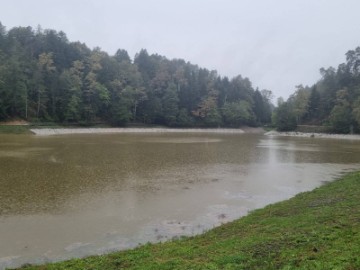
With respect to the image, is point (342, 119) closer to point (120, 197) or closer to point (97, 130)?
point (97, 130)

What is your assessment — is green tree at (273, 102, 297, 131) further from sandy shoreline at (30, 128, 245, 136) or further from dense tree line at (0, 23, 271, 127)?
sandy shoreline at (30, 128, 245, 136)

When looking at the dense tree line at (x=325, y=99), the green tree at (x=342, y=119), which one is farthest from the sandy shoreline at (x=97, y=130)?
the green tree at (x=342, y=119)

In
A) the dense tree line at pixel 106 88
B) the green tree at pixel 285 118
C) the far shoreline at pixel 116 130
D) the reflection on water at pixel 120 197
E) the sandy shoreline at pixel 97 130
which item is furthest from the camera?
the green tree at pixel 285 118

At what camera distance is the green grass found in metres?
6.82

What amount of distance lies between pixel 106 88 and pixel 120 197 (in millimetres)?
73768

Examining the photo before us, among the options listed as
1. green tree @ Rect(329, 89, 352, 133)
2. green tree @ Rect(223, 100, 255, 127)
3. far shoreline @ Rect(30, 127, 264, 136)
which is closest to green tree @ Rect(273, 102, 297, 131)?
green tree @ Rect(223, 100, 255, 127)

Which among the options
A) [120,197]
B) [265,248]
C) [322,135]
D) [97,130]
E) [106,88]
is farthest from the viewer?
[106,88]

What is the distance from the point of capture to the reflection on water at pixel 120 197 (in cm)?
1033

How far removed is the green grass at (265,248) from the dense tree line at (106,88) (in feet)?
208

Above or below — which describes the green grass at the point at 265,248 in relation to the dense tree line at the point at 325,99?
below

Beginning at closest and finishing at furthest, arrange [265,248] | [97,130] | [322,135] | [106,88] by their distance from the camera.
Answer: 1. [265,248]
2. [97,130]
3. [322,135]
4. [106,88]

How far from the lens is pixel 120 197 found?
15664 millimetres

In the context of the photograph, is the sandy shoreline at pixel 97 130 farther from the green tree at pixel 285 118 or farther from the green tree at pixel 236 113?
the green tree at pixel 285 118

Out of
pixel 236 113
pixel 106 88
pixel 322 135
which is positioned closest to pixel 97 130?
pixel 106 88
